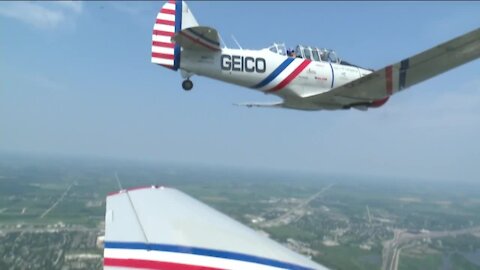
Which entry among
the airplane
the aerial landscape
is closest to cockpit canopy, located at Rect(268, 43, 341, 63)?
the airplane

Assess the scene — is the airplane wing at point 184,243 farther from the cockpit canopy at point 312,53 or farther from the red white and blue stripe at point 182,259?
the cockpit canopy at point 312,53

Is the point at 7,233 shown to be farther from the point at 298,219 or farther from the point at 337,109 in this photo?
the point at 298,219

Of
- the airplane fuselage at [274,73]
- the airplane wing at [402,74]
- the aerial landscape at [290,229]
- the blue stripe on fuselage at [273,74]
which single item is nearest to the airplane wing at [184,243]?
the airplane fuselage at [274,73]

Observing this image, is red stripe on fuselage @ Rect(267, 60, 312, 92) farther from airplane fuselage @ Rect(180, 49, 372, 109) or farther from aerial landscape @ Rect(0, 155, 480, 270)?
aerial landscape @ Rect(0, 155, 480, 270)

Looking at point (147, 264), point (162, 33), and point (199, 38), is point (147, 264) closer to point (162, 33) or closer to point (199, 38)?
point (199, 38)

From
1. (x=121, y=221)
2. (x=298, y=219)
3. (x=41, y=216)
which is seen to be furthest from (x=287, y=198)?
(x=121, y=221)

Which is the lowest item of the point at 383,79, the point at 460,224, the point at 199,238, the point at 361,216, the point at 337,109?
the point at 361,216
